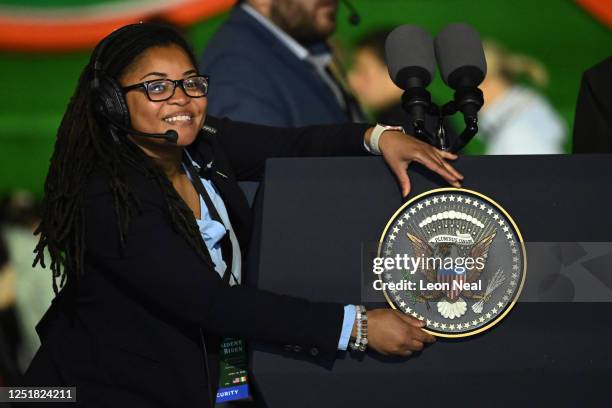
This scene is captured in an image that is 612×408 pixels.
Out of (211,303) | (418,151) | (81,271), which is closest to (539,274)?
(418,151)

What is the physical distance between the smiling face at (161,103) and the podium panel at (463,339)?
21 centimetres

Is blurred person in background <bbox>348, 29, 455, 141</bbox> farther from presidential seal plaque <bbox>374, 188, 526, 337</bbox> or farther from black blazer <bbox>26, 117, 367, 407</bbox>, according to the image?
presidential seal plaque <bbox>374, 188, 526, 337</bbox>

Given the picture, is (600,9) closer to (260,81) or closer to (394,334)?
(260,81)

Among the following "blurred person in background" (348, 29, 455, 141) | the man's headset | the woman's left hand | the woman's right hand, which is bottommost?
the woman's right hand

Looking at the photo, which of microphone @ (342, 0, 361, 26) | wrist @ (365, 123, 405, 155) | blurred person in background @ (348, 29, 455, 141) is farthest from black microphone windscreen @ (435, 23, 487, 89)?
blurred person in background @ (348, 29, 455, 141)

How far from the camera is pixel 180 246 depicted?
173 cm

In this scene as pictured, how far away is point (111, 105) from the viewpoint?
5.87 ft

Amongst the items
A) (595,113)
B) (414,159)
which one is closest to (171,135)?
(414,159)

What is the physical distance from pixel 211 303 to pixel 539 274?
0.52 meters

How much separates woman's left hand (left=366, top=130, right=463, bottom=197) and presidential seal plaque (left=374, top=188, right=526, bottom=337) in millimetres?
25

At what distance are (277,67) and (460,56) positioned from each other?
112cm

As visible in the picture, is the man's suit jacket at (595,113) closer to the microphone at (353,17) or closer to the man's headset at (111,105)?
the man's headset at (111,105)

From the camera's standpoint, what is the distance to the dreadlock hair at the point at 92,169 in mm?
1755

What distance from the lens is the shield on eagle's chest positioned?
170 centimetres
